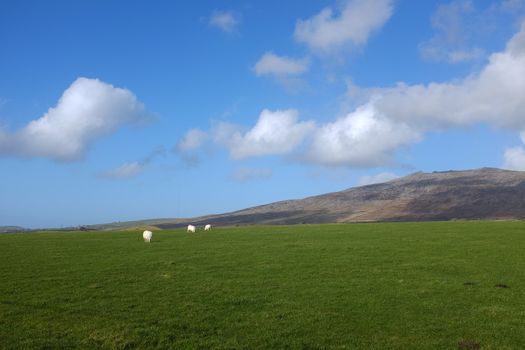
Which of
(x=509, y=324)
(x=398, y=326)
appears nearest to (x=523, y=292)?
(x=509, y=324)

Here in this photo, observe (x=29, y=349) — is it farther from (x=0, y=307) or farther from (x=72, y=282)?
(x=72, y=282)

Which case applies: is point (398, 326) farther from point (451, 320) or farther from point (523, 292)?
point (523, 292)

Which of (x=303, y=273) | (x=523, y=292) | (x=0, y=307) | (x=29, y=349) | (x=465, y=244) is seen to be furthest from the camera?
(x=465, y=244)

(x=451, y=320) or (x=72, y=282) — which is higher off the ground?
(x=72, y=282)

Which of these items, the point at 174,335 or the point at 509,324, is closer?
the point at 174,335

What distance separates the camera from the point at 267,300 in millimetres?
19844

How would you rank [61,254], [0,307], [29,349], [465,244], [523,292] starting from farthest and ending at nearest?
[465,244] → [61,254] → [523,292] → [0,307] → [29,349]

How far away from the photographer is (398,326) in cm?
1641

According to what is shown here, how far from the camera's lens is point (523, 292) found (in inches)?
819

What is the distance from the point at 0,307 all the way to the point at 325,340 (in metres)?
12.7

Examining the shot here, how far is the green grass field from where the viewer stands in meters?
15.2

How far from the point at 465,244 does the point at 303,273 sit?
18.1 metres

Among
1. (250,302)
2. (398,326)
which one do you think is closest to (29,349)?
(250,302)

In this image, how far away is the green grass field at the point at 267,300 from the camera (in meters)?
15.2
